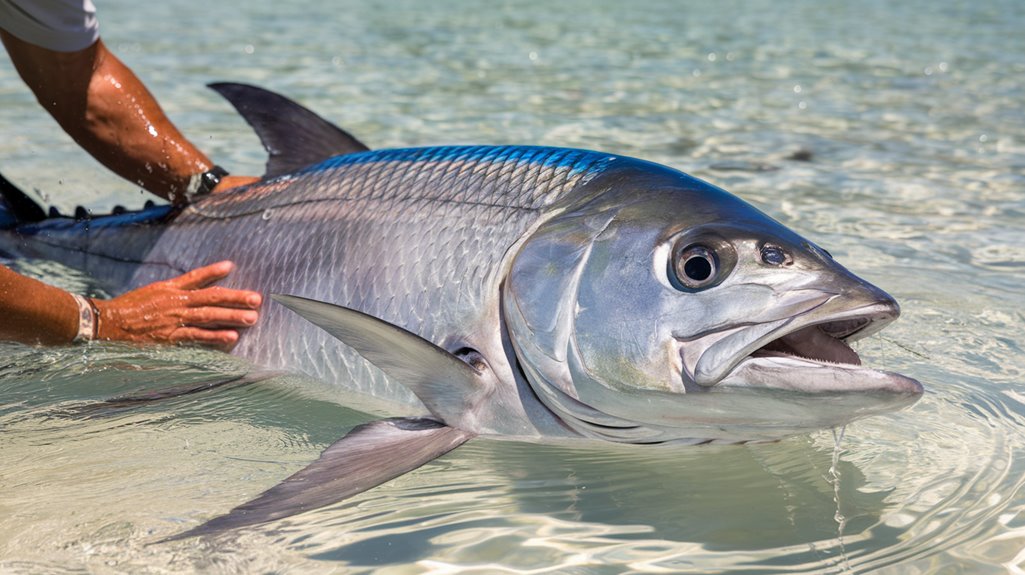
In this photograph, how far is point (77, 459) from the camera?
9.46 ft

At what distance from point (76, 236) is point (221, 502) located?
1778mm

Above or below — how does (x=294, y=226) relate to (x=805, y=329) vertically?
above

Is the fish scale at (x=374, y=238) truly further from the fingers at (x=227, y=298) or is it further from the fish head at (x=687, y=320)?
the fish head at (x=687, y=320)

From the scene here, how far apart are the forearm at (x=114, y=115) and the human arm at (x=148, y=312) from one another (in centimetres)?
81

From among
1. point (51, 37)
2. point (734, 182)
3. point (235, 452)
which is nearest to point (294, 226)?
point (235, 452)

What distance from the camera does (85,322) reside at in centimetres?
354

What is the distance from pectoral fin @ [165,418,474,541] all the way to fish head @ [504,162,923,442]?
0.29 m

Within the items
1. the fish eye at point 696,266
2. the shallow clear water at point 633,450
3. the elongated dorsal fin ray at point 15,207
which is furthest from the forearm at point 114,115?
the fish eye at point 696,266

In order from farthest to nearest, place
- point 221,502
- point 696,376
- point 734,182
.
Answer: point 734,182, point 221,502, point 696,376

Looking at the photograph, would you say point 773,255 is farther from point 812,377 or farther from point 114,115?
point 114,115

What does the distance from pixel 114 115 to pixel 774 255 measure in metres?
2.99

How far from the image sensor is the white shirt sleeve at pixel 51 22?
402cm

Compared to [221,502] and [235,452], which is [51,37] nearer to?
[235,452]

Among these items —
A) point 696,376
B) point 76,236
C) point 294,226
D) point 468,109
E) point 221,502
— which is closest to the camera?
point 696,376
